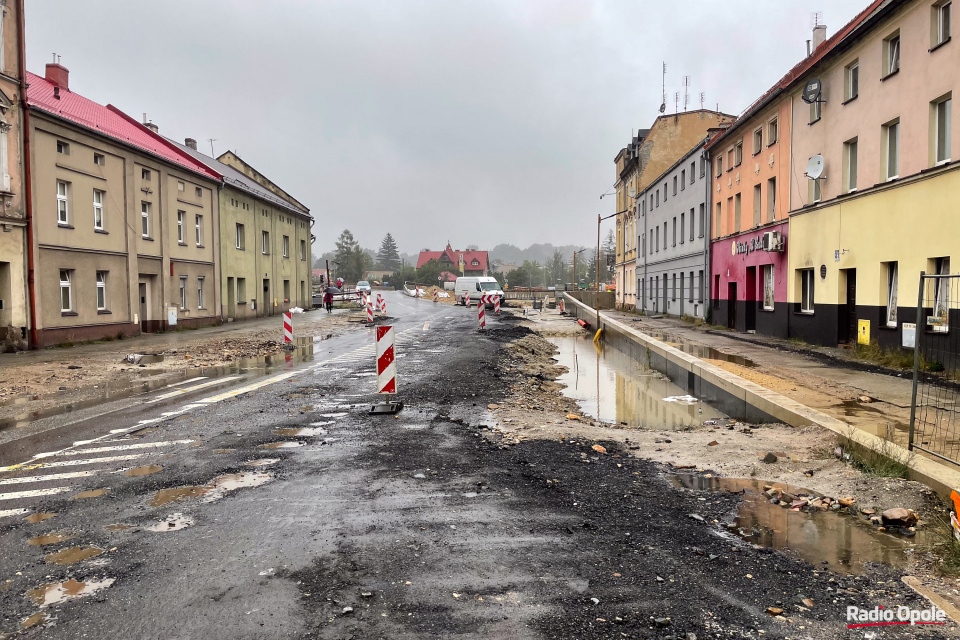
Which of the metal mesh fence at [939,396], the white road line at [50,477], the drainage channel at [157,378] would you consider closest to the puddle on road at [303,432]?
the white road line at [50,477]

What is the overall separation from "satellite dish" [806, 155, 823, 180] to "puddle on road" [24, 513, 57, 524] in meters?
19.6

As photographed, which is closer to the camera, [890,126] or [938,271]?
[938,271]

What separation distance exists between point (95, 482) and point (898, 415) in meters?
9.48

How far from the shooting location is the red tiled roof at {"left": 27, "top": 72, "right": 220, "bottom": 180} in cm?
2056

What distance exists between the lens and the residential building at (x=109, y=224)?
1928 centimetres

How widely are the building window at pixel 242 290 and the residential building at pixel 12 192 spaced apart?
55.3ft

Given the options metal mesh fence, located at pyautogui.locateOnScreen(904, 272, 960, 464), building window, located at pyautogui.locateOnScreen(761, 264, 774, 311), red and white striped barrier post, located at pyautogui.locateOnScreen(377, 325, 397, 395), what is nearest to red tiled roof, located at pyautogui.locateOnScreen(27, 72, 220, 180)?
red and white striped barrier post, located at pyautogui.locateOnScreen(377, 325, 397, 395)

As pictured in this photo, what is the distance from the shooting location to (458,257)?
141750 mm

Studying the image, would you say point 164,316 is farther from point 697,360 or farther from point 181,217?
point 697,360

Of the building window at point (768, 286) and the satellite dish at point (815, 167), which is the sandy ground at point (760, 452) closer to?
the satellite dish at point (815, 167)

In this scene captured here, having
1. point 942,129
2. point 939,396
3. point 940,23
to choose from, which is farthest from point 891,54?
point 939,396

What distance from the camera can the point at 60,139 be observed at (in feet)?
65.8

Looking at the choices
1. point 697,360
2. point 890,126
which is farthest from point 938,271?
point 697,360

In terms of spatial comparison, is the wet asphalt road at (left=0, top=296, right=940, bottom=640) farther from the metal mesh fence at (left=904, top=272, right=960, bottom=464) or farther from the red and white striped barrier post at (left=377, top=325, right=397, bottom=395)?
the metal mesh fence at (left=904, top=272, right=960, bottom=464)
